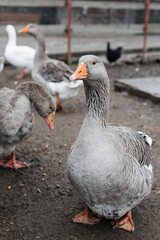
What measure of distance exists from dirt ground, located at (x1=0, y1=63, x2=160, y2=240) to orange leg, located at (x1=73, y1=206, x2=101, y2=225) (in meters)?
0.05

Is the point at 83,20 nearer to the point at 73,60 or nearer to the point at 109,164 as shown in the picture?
the point at 73,60

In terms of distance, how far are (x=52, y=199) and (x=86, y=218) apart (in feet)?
1.79

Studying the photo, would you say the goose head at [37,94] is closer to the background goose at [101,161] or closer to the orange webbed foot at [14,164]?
the orange webbed foot at [14,164]

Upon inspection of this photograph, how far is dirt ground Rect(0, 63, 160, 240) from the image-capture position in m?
2.85

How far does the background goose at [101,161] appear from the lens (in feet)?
7.79

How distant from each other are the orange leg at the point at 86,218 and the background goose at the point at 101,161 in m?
0.27

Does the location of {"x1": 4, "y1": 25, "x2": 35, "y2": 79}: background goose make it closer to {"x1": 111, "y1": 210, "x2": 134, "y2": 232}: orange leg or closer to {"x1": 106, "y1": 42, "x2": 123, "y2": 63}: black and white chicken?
{"x1": 106, "y1": 42, "x2": 123, "y2": 63}: black and white chicken

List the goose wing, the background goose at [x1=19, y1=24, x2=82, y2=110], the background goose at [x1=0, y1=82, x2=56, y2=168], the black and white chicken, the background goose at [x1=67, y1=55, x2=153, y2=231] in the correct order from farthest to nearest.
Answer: the black and white chicken → the background goose at [x1=19, y1=24, x2=82, y2=110] → the background goose at [x1=0, y1=82, x2=56, y2=168] → the goose wing → the background goose at [x1=67, y1=55, x2=153, y2=231]

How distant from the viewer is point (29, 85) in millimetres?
3461

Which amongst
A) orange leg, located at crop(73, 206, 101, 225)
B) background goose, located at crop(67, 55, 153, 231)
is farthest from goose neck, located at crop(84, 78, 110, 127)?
orange leg, located at crop(73, 206, 101, 225)

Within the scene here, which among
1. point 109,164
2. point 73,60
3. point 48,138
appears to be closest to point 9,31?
point 73,60

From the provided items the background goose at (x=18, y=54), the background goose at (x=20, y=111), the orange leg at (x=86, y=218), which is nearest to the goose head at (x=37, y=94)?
the background goose at (x=20, y=111)

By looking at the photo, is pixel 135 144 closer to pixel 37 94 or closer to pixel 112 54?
pixel 37 94

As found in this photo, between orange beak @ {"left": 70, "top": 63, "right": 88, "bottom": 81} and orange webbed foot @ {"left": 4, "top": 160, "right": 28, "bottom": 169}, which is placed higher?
orange beak @ {"left": 70, "top": 63, "right": 88, "bottom": 81}
